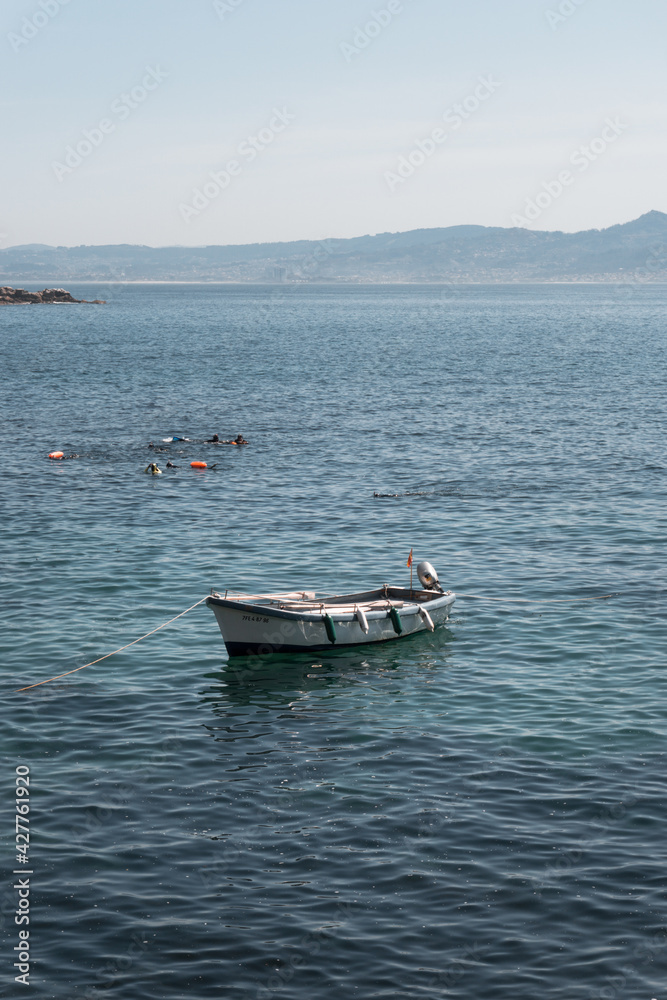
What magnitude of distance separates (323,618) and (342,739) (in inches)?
207

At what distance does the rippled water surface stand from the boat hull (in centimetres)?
57

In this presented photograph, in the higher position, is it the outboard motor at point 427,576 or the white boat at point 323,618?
the outboard motor at point 427,576

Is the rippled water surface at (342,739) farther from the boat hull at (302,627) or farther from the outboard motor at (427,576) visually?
the outboard motor at (427,576)

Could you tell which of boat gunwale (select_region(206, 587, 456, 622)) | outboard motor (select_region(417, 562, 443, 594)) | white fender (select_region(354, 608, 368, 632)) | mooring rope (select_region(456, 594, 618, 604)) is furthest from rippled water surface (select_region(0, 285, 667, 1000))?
outboard motor (select_region(417, 562, 443, 594))

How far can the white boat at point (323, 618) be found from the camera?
2797cm

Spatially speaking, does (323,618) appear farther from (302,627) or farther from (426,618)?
(426,618)

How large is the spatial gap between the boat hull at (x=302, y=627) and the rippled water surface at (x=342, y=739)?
567 millimetres

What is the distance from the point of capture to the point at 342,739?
23719 millimetres

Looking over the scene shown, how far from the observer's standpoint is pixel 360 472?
5528 cm

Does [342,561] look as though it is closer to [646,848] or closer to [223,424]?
[646,848]

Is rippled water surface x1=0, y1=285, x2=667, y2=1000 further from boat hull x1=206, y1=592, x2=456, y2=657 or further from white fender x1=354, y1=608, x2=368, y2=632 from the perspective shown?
white fender x1=354, y1=608, x2=368, y2=632

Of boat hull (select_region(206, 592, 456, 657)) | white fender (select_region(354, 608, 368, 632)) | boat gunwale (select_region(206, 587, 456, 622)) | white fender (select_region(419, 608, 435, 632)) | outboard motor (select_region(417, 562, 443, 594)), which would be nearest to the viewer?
boat gunwale (select_region(206, 587, 456, 622))

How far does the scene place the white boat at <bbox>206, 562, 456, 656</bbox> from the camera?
28.0 meters

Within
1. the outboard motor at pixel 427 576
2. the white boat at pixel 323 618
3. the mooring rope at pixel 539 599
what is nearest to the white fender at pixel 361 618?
the white boat at pixel 323 618
